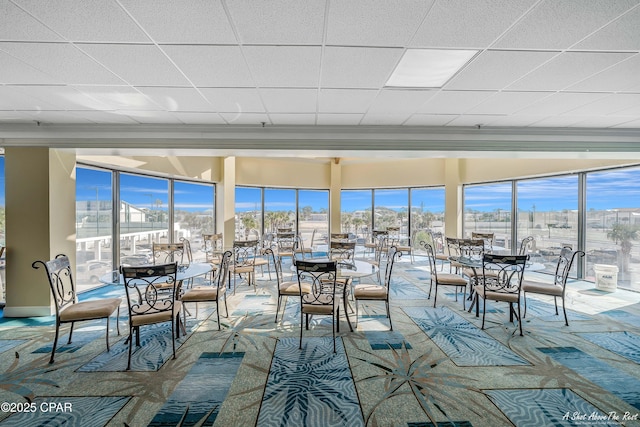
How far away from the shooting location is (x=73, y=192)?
4645mm

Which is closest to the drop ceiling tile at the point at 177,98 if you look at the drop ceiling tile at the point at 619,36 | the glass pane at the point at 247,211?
the drop ceiling tile at the point at 619,36

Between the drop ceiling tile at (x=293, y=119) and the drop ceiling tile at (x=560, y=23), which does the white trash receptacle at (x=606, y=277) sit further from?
the drop ceiling tile at (x=293, y=119)

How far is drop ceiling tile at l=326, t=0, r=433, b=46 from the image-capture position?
1865mm

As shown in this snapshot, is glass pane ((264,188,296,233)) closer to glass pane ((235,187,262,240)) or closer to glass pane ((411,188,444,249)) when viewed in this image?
glass pane ((235,187,262,240))

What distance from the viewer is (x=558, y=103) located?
3.48 meters

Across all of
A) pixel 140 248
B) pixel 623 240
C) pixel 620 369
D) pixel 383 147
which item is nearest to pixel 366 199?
pixel 383 147

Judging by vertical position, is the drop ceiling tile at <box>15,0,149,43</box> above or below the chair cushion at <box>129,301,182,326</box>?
above

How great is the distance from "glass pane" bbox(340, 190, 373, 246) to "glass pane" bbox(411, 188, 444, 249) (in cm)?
160

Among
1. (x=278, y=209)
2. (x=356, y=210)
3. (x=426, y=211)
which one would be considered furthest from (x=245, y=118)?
(x=426, y=211)

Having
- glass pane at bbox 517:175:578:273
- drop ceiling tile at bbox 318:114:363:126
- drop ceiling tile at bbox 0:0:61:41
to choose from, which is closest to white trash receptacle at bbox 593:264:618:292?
glass pane at bbox 517:175:578:273

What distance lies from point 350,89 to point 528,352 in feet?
11.9

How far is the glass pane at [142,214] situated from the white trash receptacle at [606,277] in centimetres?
933

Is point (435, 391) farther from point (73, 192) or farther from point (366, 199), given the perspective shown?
point (366, 199)

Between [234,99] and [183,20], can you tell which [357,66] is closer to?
[183,20]
